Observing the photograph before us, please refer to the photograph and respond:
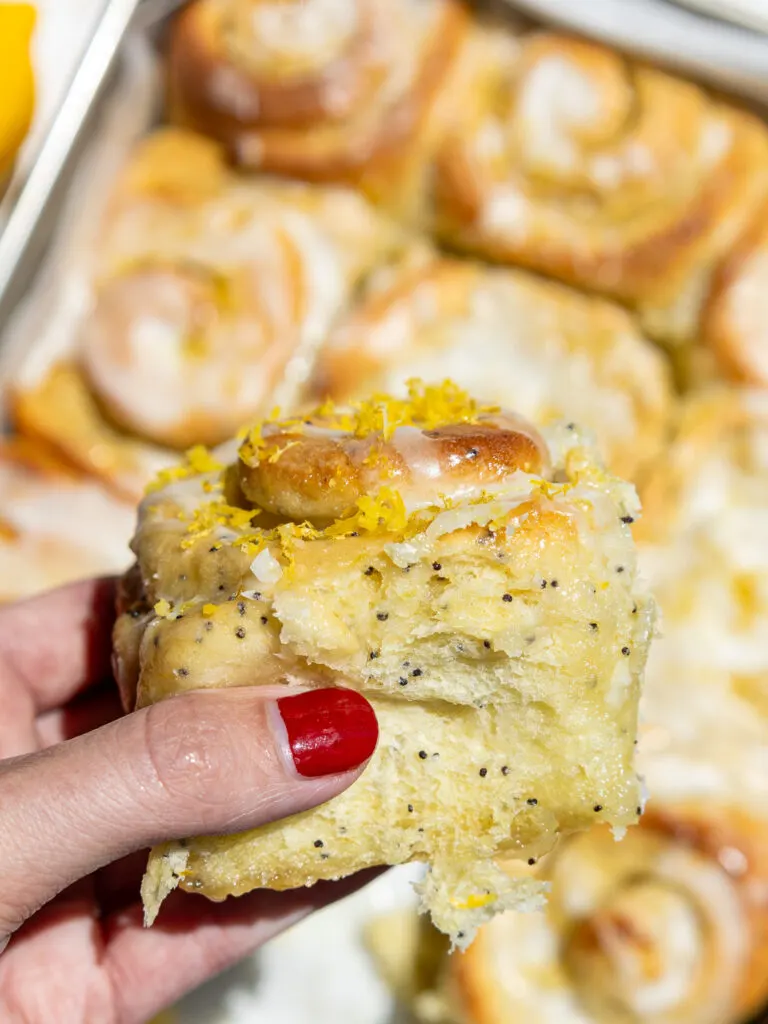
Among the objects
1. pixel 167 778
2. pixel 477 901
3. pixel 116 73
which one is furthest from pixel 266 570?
pixel 116 73

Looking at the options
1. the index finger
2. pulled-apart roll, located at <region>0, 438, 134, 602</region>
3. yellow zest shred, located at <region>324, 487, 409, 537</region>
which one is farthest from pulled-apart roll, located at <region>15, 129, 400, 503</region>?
yellow zest shred, located at <region>324, 487, 409, 537</region>

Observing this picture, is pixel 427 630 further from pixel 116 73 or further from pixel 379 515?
pixel 116 73

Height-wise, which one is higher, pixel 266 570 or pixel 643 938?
pixel 266 570

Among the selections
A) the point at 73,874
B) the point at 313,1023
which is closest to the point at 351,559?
the point at 73,874

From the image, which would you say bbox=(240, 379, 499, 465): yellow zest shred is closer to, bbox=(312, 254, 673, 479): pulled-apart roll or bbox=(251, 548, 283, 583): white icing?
bbox=(251, 548, 283, 583): white icing

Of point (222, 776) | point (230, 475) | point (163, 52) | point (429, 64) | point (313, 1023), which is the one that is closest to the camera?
point (222, 776)

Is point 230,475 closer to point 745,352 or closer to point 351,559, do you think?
point 351,559
